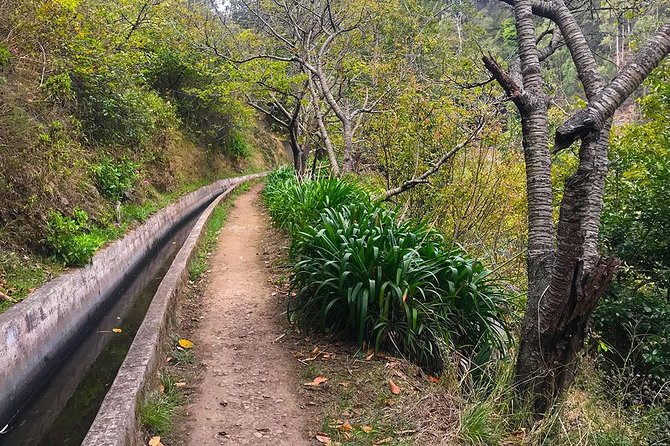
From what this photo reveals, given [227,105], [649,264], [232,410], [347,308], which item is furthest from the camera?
[227,105]

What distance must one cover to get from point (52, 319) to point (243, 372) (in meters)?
3.47

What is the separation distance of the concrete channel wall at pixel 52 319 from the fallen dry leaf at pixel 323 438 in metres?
1.57

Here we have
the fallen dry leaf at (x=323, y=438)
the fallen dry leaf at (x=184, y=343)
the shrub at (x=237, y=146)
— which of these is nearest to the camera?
the fallen dry leaf at (x=323, y=438)

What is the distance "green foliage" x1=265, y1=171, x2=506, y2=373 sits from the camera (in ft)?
16.0

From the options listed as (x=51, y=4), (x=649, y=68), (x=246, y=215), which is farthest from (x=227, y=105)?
(x=649, y=68)

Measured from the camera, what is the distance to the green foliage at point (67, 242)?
7.79 m

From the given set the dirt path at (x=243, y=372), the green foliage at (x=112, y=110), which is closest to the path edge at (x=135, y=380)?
the dirt path at (x=243, y=372)

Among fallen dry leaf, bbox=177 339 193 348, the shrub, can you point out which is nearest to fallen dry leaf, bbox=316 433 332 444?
fallen dry leaf, bbox=177 339 193 348

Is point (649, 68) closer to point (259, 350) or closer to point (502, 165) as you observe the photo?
point (259, 350)

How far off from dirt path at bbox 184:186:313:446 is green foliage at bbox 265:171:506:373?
0.73m

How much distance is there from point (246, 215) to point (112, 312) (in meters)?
7.27

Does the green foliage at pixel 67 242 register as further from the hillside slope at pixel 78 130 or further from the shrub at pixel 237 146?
the shrub at pixel 237 146

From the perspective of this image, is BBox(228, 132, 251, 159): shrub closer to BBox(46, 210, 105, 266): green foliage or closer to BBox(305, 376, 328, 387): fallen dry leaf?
BBox(46, 210, 105, 266): green foliage

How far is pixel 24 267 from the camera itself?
693cm
